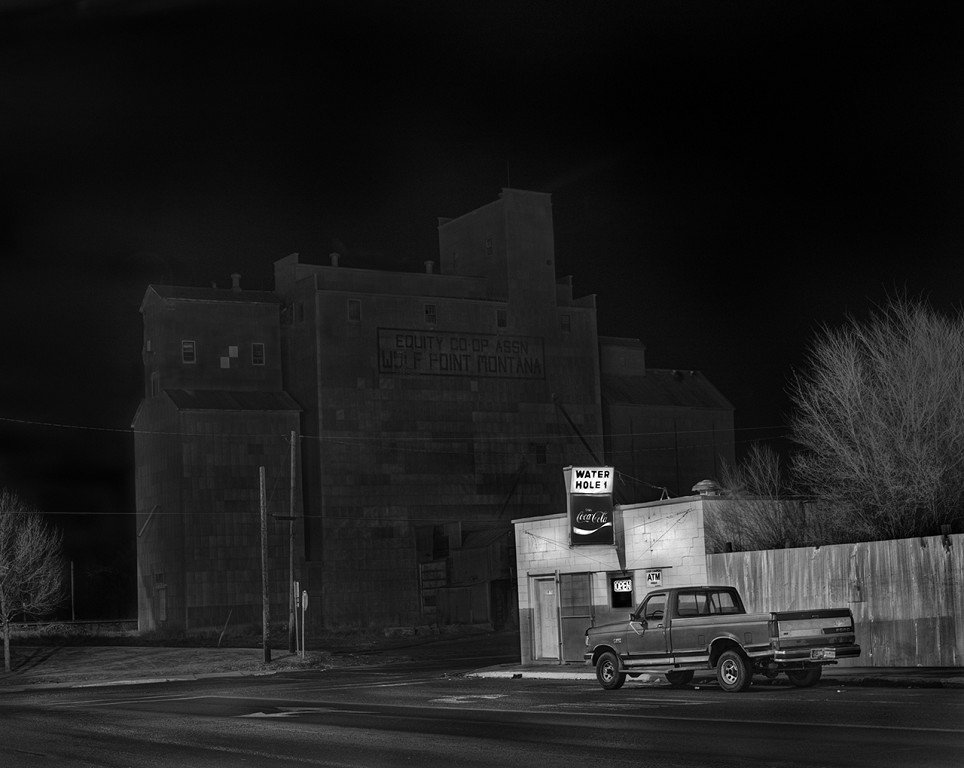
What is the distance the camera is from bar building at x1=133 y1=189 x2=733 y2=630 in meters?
75.3

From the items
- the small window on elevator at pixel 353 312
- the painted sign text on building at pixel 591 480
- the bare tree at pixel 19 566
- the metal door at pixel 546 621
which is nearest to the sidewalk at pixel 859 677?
the metal door at pixel 546 621

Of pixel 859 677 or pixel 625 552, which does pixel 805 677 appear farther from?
pixel 625 552

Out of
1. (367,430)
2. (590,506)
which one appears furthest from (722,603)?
(367,430)

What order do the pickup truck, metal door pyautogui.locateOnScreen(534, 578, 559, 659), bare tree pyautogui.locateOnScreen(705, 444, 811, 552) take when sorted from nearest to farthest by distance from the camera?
the pickup truck → bare tree pyautogui.locateOnScreen(705, 444, 811, 552) → metal door pyautogui.locateOnScreen(534, 578, 559, 659)

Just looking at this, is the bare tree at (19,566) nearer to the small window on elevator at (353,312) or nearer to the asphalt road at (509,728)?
the small window on elevator at (353,312)

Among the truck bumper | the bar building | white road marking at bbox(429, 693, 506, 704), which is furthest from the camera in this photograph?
the bar building

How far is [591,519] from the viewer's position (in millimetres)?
35375

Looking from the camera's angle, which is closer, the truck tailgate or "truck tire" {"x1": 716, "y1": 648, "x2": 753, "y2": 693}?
the truck tailgate

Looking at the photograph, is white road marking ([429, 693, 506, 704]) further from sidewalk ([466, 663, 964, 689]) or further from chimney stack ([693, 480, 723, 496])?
chimney stack ([693, 480, 723, 496])

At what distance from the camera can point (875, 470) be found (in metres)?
32.8

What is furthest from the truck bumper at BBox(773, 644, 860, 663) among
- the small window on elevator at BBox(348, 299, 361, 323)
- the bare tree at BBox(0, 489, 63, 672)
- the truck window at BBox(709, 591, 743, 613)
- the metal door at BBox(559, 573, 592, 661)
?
the small window on elevator at BBox(348, 299, 361, 323)

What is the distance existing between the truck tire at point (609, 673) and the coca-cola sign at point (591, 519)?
7785mm

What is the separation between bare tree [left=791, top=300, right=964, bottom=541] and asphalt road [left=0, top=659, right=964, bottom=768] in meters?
8.15

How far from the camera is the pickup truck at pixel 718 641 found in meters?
23.7
